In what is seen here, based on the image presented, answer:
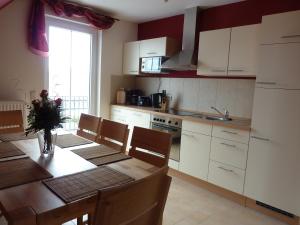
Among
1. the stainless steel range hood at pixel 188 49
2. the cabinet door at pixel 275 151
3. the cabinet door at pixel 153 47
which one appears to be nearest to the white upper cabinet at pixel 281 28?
the cabinet door at pixel 275 151

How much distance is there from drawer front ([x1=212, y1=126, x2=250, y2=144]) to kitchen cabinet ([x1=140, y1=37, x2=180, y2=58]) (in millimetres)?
1438

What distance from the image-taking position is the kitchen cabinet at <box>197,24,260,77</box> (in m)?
2.62

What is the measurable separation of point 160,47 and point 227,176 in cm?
205

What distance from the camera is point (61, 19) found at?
3.41 m

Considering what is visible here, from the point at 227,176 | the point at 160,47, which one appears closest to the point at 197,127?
the point at 227,176

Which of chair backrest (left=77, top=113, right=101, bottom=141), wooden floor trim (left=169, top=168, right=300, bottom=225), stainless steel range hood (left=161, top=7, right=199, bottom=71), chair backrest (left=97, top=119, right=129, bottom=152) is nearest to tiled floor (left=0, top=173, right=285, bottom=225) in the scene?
wooden floor trim (left=169, top=168, right=300, bottom=225)

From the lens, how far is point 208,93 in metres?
3.36

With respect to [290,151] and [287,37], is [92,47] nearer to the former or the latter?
[287,37]

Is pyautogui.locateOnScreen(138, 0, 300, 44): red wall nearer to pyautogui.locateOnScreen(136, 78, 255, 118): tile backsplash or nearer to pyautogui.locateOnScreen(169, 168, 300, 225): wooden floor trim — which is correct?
pyautogui.locateOnScreen(136, 78, 255, 118): tile backsplash

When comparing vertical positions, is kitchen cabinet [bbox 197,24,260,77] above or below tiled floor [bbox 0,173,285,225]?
above

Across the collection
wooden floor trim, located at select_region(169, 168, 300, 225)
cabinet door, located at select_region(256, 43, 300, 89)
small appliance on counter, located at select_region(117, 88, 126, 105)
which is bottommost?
wooden floor trim, located at select_region(169, 168, 300, 225)

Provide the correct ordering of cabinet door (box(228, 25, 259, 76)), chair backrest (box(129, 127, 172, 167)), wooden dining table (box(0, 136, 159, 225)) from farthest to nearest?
cabinet door (box(228, 25, 259, 76)) → chair backrest (box(129, 127, 172, 167)) → wooden dining table (box(0, 136, 159, 225))

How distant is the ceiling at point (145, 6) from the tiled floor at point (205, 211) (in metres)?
2.40

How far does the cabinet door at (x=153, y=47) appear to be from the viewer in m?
3.49
